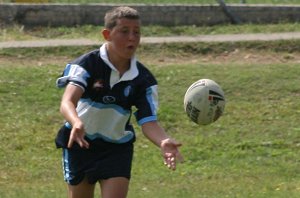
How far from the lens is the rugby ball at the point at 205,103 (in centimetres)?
686

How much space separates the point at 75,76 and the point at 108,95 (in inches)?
9.3

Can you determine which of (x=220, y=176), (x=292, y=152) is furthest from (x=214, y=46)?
(x=220, y=176)

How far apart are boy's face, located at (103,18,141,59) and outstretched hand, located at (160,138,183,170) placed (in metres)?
0.68

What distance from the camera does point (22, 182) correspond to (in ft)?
29.2

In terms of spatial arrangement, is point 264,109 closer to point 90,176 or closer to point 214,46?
point 214,46

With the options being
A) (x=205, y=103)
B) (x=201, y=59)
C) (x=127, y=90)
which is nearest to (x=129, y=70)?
(x=127, y=90)

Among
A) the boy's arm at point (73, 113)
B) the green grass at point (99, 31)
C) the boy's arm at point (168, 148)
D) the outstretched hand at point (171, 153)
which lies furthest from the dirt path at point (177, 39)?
the outstretched hand at point (171, 153)

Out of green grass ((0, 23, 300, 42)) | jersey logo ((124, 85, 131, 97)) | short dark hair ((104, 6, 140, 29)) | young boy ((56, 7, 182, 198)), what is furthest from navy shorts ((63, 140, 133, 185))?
green grass ((0, 23, 300, 42))

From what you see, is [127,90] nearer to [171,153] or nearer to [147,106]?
[147,106]

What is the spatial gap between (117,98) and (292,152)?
435cm

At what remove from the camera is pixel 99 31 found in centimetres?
1462

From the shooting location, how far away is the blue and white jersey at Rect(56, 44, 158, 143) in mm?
5965

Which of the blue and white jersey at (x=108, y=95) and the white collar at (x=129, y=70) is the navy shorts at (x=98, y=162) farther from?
the white collar at (x=129, y=70)

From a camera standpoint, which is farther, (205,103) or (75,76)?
(205,103)
